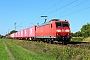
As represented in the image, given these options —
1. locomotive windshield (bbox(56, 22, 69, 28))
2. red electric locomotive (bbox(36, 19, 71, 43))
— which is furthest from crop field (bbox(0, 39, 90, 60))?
locomotive windshield (bbox(56, 22, 69, 28))

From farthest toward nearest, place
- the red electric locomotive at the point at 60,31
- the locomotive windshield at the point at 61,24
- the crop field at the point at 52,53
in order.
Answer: the locomotive windshield at the point at 61,24
the red electric locomotive at the point at 60,31
the crop field at the point at 52,53

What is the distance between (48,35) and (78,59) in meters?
26.1

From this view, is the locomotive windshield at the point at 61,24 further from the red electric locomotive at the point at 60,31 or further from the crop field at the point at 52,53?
the crop field at the point at 52,53

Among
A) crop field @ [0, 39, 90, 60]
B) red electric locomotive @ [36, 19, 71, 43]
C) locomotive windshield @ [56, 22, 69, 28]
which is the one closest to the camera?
crop field @ [0, 39, 90, 60]

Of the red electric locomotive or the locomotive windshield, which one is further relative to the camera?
the locomotive windshield

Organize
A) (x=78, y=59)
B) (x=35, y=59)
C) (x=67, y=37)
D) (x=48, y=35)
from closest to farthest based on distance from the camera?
(x=78, y=59), (x=35, y=59), (x=67, y=37), (x=48, y=35)

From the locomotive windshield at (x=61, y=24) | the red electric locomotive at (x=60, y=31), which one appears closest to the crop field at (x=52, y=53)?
the red electric locomotive at (x=60, y=31)

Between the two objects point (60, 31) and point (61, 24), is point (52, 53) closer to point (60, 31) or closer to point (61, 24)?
point (60, 31)

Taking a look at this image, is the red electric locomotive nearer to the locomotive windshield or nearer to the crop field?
the locomotive windshield

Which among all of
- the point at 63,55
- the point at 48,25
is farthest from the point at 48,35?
the point at 63,55

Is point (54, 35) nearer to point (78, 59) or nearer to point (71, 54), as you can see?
point (71, 54)

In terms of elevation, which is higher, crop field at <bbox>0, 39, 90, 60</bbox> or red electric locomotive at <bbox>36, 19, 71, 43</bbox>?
red electric locomotive at <bbox>36, 19, 71, 43</bbox>

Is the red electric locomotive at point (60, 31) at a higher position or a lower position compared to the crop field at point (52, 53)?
higher

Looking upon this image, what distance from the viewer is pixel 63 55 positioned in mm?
16719
